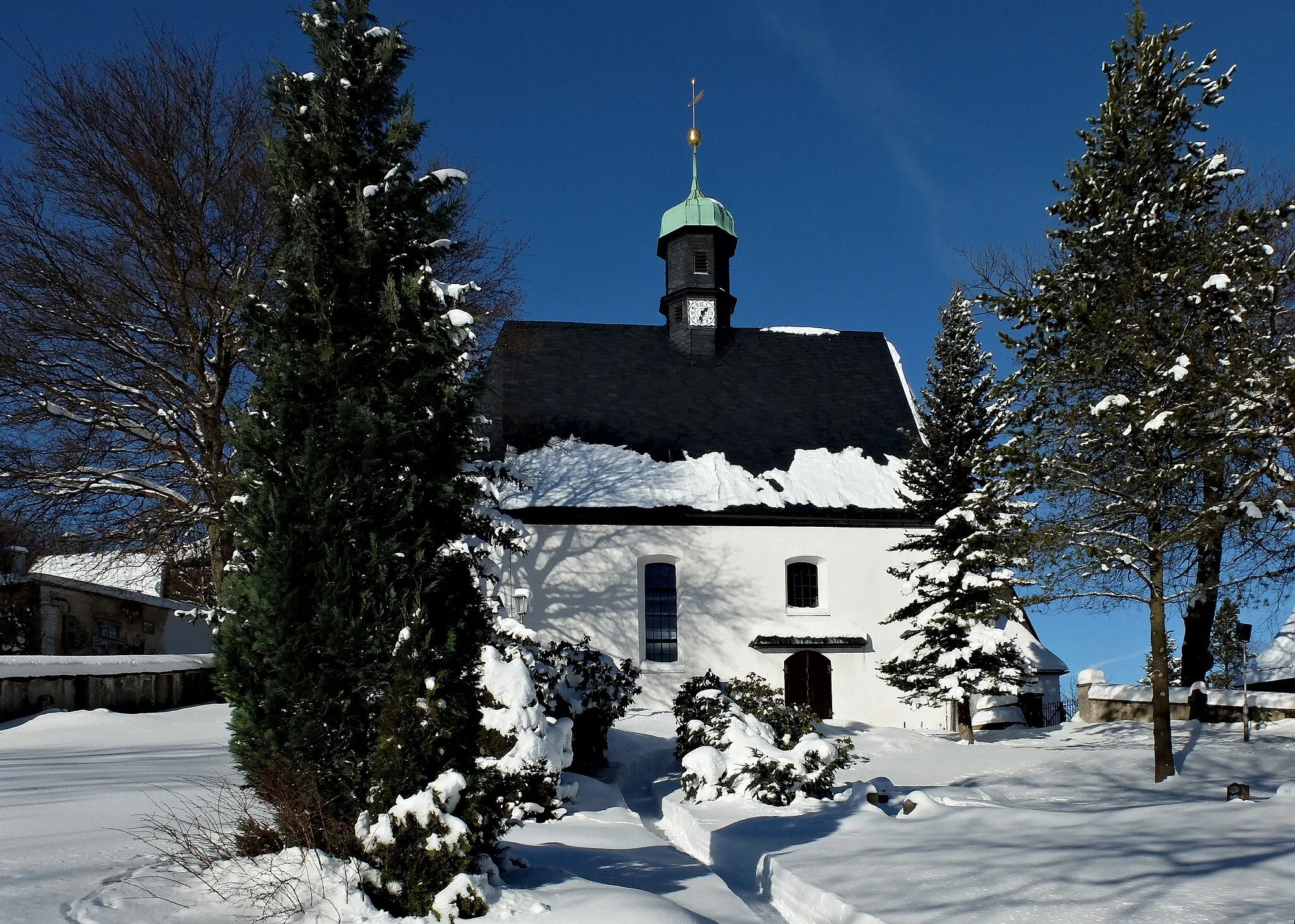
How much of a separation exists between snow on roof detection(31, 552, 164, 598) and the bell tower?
1493cm

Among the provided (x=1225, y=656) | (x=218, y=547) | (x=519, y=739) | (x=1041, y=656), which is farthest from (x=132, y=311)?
(x=1225, y=656)

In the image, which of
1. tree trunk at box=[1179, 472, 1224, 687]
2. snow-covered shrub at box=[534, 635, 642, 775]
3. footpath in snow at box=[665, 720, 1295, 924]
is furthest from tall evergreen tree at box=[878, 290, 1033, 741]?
snow-covered shrub at box=[534, 635, 642, 775]

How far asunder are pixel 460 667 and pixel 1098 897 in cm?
446

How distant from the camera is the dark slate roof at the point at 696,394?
2394 cm

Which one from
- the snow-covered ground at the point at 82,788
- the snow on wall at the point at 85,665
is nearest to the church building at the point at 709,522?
the snow on wall at the point at 85,665

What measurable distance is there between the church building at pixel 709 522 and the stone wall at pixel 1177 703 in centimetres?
330

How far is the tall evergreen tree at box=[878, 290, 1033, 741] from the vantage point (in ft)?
63.9

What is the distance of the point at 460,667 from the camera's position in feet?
21.7

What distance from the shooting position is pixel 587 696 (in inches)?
538

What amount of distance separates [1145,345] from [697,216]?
1584cm

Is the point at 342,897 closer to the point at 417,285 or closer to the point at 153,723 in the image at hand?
the point at 417,285

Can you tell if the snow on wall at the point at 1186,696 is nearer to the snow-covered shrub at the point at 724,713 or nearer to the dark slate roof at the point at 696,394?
the dark slate roof at the point at 696,394

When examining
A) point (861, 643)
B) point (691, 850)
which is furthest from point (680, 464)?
point (691, 850)

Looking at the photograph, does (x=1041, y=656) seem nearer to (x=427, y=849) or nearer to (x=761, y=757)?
(x=761, y=757)
